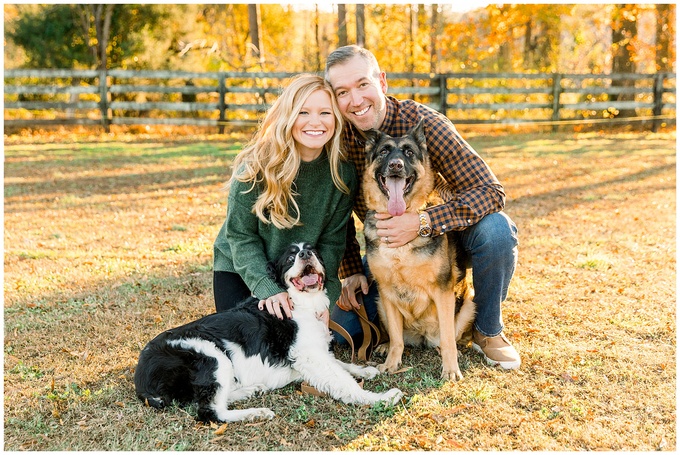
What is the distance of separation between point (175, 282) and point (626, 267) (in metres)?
4.53

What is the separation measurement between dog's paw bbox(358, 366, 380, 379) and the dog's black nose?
4.35 feet

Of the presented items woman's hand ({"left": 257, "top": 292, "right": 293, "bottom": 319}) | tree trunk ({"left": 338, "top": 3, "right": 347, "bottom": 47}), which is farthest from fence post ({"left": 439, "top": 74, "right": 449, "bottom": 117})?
woman's hand ({"left": 257, "top": 292, "right": 293, "bottom": 319})

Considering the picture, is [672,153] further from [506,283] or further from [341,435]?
[341,435]

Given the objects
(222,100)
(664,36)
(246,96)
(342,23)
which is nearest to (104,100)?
(222,100)

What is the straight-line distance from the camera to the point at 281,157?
390 centimetres

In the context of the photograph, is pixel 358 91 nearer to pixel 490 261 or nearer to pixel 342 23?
pixel 490 261

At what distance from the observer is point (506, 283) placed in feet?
13.4

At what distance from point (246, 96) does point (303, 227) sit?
15.4 m

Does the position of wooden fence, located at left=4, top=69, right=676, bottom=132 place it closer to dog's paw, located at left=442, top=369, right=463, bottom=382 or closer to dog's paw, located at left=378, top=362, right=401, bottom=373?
dog's paw, located at left=378, top=362, right=401, bottom=373

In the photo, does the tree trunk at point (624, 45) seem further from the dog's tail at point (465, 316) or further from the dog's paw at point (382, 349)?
the dog's paw at point (382, 349)

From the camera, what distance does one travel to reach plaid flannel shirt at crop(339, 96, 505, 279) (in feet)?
12.6

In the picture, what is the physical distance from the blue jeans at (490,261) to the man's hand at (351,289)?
0.83 metres

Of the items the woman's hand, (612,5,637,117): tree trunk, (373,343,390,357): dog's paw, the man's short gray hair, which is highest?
(612,5,637,117): tree trunk

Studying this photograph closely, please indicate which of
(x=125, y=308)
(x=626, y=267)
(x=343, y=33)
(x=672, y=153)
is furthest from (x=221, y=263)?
(x=343, y=33)
